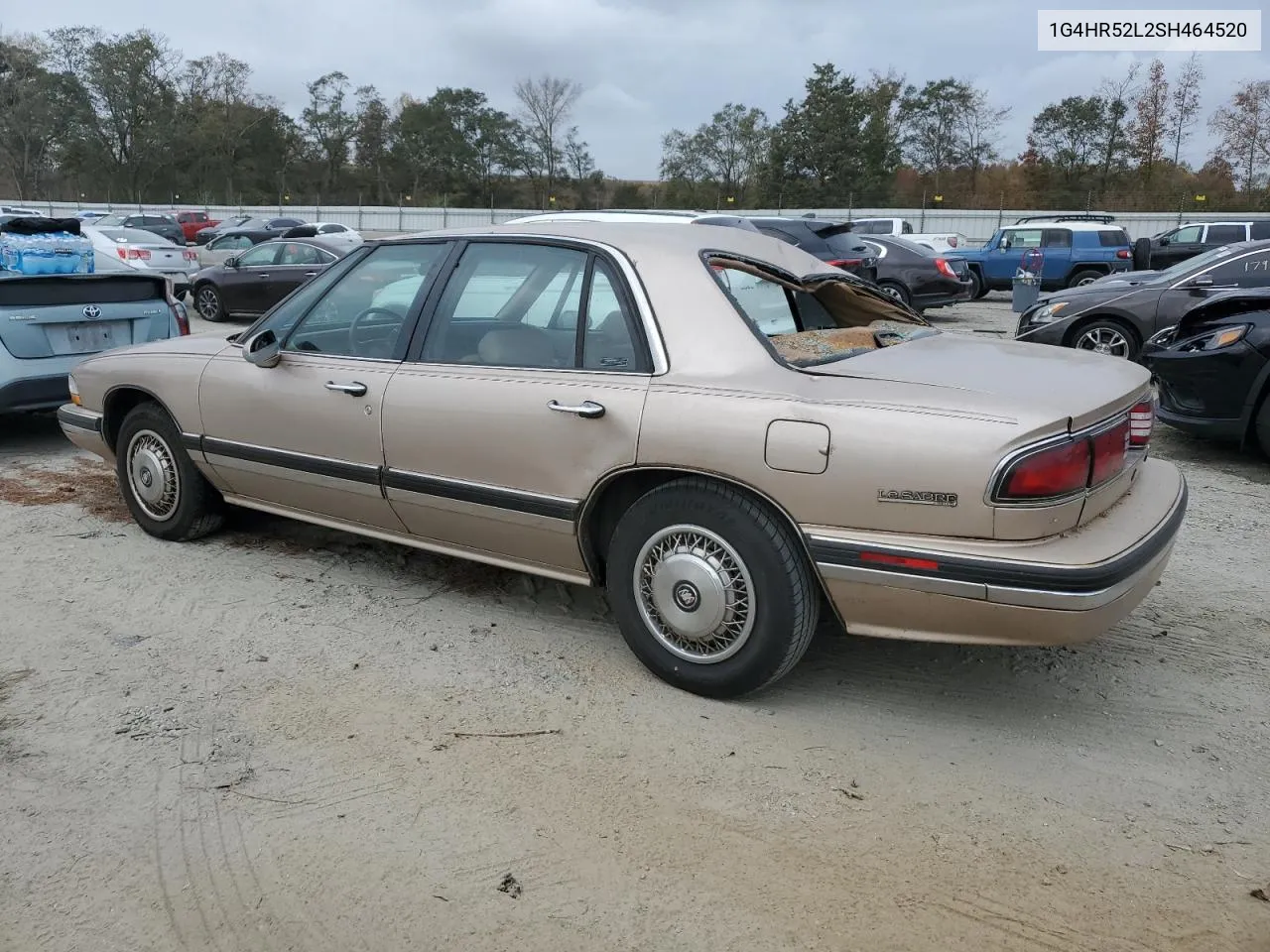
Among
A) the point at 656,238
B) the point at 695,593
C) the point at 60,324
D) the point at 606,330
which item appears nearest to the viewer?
the point at 695,593

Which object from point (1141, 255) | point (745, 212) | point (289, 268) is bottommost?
point (289, 268)

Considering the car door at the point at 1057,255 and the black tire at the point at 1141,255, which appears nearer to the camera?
the black tire at the point at 1141,255

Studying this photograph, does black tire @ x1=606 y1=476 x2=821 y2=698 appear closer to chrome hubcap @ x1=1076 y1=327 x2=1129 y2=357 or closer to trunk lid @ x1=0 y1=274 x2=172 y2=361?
trunk lid @ x1=0 y1=274 x2=172 y2=361

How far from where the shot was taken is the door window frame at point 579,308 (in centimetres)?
332

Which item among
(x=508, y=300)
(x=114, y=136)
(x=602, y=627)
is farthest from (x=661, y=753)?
(x=114, y=136)

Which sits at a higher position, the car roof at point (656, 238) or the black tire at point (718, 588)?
the car roof at point (656, 238)

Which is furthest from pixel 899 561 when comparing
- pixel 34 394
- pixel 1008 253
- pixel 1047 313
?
pixel 1008 253

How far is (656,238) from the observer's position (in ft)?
11.7

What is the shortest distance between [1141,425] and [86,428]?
4.90 m

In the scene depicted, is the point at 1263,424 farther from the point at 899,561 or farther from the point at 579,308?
the point at 579,308

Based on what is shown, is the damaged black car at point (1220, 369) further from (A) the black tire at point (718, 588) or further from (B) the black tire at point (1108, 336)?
(A) the black tire at point (718, 588)

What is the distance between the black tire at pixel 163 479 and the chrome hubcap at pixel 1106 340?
8153mm

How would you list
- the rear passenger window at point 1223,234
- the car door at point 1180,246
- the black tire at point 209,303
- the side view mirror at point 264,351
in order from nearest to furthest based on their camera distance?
the side view mirror at point 264,351 → the black tire at point 209,303 → the rear passenger window at point 1223,234 → the car door at point 1180,246

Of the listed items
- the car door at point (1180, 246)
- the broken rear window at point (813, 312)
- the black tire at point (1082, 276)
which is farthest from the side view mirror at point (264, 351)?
the car door at point (1180, 246)
